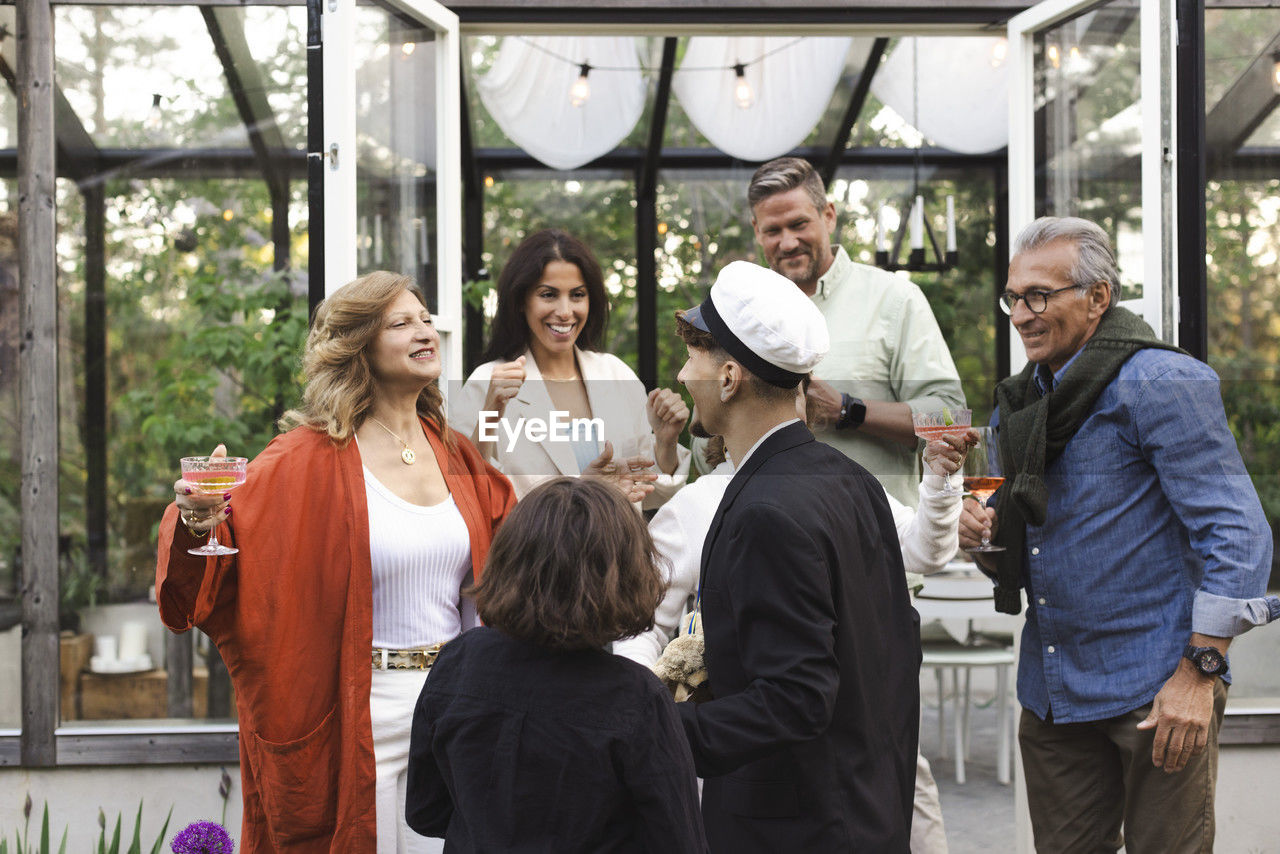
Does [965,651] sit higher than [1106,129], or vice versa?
[1106,129]

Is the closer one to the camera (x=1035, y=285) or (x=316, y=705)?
(x=316, y=705)

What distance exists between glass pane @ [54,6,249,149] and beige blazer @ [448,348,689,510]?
6.57 feet

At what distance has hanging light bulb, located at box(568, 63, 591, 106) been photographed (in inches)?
234

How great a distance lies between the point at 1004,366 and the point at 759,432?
4.94 metres

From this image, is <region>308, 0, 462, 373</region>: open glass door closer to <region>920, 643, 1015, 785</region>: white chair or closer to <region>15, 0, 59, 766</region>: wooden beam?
<region>15, 0, 59, 766</region>: wooden beam

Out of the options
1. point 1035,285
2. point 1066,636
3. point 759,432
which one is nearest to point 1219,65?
point 1035,285

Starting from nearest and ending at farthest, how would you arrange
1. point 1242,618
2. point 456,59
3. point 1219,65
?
point 1242,618 < point 456,59 < point 1219,65

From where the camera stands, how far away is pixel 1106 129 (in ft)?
11.0

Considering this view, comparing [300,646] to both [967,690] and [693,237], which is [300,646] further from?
[693,237]

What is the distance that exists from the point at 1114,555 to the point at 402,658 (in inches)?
58.1

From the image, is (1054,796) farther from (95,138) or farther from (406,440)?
(95,138)

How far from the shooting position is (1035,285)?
8.54 ft

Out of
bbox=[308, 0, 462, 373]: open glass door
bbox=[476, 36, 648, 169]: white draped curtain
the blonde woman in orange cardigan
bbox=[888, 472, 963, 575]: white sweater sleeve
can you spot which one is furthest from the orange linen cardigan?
bbox=[476, 36, 648, 169]: white draped curtain

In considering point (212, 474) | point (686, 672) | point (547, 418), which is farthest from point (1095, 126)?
point (212, 474)
